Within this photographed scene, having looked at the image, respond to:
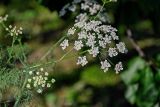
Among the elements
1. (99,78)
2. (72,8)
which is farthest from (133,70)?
(99,78)

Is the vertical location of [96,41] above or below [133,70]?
below

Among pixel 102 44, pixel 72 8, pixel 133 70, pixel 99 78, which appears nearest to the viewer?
pixel 102 44

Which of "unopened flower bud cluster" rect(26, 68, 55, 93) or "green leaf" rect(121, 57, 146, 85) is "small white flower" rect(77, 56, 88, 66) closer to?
"unopened flower bud cluster" rect(26, 68, 55, 93)

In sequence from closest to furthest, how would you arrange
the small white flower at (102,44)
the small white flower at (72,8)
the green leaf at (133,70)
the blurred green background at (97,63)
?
the small white flower at (102,44)
the small white flower at (72,8)
the blurred green background at (97,63)
the green leaf at (133,70)

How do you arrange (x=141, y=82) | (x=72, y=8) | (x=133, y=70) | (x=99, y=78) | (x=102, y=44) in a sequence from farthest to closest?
(x=99, y=78) < (x=133, y=70) < (x=141, y=82) < (x=72, y=8) < (x=102, y=44)

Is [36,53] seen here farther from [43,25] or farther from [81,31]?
[81,31]

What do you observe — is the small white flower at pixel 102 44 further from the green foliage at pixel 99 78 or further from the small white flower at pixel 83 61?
the green foliage at pixel 99 78

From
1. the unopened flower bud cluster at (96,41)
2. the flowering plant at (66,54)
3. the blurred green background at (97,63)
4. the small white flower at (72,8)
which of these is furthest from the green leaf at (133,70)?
the unopened flower bud cluster at (96,41)

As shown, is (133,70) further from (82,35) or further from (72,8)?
(82,35)
